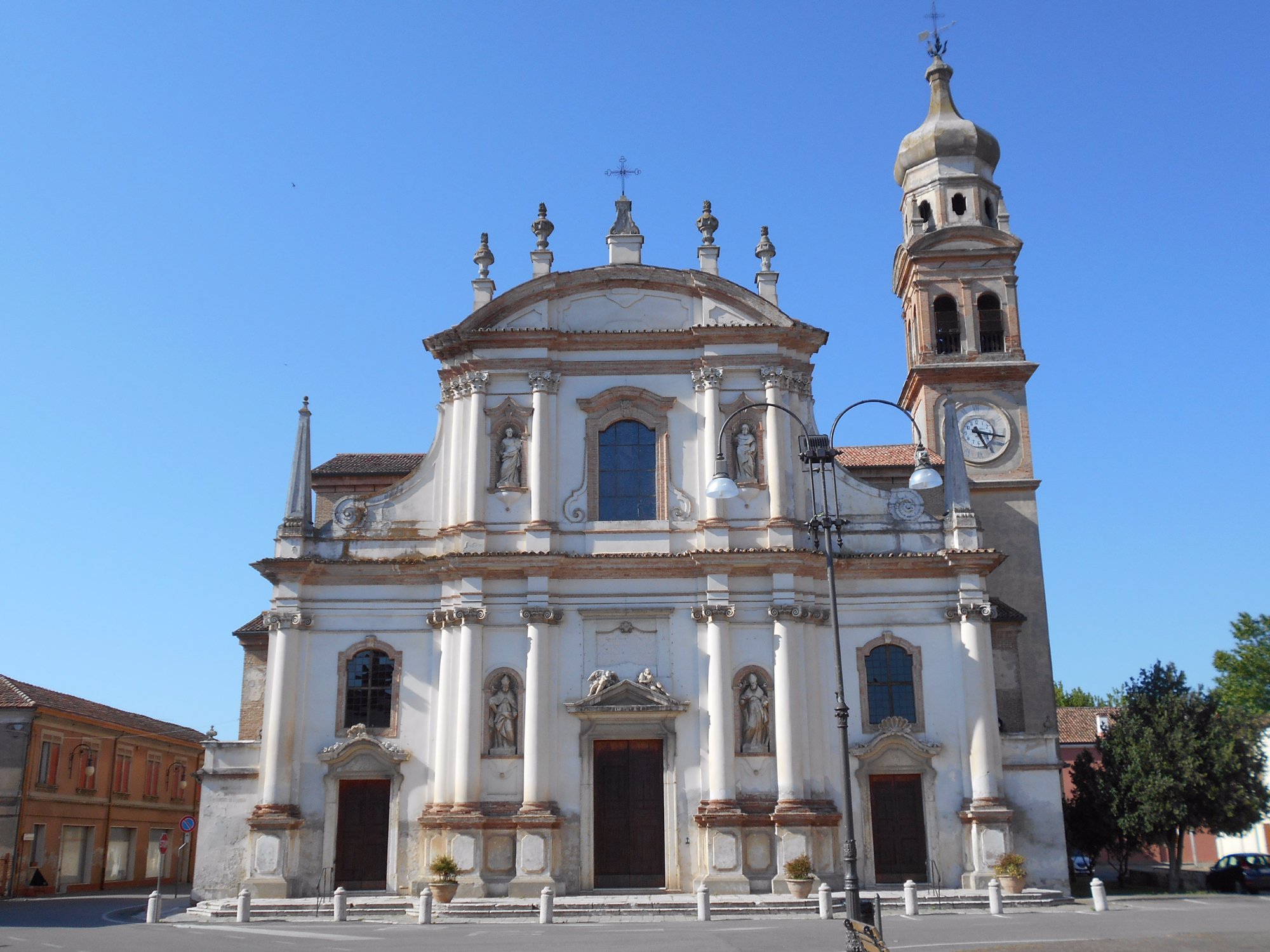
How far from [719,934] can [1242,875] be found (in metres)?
17.2

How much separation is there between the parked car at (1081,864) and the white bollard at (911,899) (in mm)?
17590

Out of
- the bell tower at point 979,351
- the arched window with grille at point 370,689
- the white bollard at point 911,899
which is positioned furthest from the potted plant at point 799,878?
the arched window with grille at point 370,689

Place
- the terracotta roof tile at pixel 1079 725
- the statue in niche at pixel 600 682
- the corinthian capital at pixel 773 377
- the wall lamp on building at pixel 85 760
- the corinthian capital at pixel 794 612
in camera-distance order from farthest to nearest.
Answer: the terracotta roof tile at pixel 1079 725, the wall lamp on building at pixel 85 760, the corinthian capital at pixel 773 377, the corinthian capital at pixel 794 612, the statue in niche at pixel 600 682

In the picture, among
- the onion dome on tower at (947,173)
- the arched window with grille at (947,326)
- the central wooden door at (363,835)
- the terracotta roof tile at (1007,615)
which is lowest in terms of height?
the central wooden door at (363,835)

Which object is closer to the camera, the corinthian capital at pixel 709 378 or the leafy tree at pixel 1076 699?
the corinthian capital at pixel 709 378

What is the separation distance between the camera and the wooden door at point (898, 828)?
2523 cm

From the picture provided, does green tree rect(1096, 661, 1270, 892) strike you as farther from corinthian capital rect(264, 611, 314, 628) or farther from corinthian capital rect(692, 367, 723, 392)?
→ corinthian capital rect(264, 611, 314, 628)

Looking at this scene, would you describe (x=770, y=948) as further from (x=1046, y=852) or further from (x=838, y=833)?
(x=1046, y=852)

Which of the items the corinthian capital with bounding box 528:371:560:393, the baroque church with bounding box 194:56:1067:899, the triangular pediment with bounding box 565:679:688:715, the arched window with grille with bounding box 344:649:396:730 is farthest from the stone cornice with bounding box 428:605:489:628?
the corinthian capital with bounding box 528:371:560:393

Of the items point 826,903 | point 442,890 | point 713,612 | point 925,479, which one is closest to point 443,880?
point 442,890

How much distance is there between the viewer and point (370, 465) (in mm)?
33719

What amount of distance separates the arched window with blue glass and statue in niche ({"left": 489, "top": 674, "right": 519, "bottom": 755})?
4.67 m

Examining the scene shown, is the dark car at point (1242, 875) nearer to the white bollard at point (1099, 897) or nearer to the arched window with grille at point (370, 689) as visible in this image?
the white bollard at point (1099, 897)

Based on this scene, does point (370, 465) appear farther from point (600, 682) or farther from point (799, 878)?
point (799, 878)
